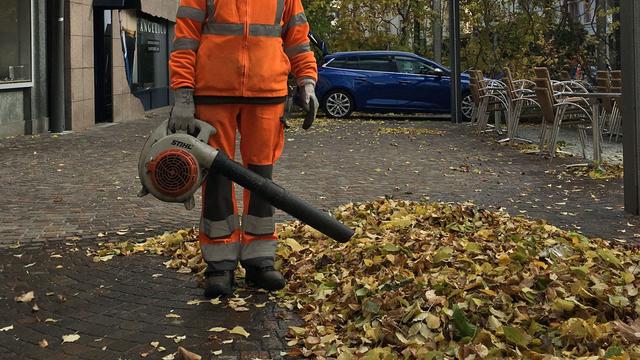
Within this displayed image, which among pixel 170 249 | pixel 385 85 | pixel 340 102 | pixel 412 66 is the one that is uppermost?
pixel 412 66

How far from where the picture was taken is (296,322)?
4.23 meters

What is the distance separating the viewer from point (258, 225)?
15.9ft

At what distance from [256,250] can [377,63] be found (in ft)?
58.2

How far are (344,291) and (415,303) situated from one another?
0.59 metres

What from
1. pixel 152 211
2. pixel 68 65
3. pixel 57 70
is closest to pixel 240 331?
pixel 152 211

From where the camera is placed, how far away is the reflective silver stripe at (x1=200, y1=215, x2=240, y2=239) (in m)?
4.73

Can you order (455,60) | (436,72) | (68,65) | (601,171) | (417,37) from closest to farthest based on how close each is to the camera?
(601,171)
(68,65)
(455,60)
(436,72)
(417,37)

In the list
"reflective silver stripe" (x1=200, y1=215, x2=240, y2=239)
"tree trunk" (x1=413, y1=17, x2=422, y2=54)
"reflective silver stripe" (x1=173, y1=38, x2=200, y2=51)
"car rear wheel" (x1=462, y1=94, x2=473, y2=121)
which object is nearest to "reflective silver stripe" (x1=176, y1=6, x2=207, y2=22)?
"reflective silver stripe" (x1=173, y1=38, x2=200, y2=51)

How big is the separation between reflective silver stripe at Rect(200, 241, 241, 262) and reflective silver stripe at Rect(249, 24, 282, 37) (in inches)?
44.5

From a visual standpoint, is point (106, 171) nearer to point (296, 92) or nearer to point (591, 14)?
point (296, 92)

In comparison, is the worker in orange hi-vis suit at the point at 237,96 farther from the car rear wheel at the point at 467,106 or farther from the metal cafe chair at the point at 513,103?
the car rear wheel at the point at 467,106

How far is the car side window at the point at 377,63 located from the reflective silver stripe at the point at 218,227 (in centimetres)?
1759

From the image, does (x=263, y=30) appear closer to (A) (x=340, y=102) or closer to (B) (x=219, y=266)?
(B) (x=219, y=266)

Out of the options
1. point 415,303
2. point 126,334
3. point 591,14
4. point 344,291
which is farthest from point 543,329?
point 591,14
